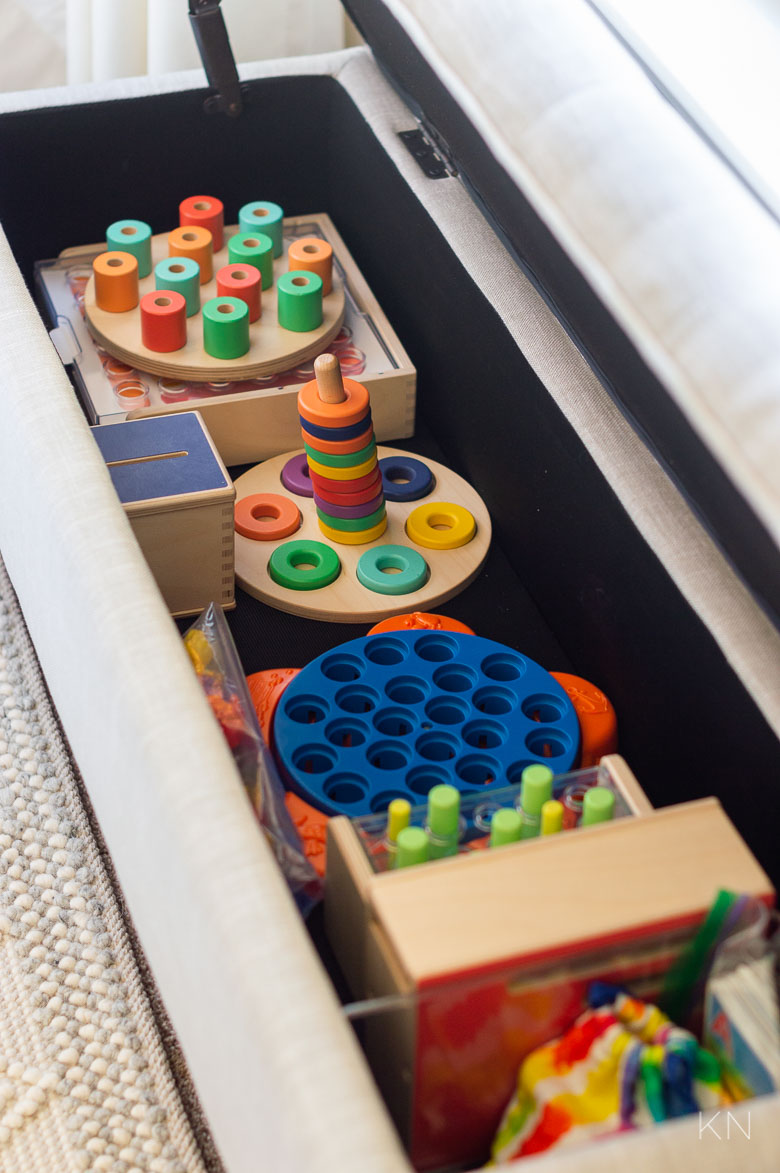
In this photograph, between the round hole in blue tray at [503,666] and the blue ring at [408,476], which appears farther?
the blue ring at [408,476]

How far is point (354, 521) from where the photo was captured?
49.7 inches

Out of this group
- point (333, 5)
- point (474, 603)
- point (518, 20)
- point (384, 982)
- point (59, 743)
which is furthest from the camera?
point (333, 5)

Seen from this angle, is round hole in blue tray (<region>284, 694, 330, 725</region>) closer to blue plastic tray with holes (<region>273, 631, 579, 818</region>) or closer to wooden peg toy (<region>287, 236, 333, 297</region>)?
blue plastic tray with holes (<region>273, 631, 579, 818</region>)

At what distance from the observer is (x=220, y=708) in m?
0.98

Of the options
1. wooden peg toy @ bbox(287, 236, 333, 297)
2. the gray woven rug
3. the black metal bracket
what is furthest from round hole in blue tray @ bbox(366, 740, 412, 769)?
the black metal bracket

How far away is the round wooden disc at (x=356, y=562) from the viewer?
121 cm

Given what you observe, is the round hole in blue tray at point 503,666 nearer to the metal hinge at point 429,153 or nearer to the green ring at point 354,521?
the green ring at point 354,521

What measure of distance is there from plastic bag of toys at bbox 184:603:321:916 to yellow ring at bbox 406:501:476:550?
0.98ft

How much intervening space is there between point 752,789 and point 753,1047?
Answer: 25 cm

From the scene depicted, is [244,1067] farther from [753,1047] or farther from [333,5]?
[333,5]

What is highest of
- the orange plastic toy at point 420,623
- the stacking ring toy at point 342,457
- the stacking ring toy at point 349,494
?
the stacking ring toy at point 342,457

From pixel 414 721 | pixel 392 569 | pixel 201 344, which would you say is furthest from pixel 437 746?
pixel 201 344

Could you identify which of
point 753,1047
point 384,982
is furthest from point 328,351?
point 753,1047

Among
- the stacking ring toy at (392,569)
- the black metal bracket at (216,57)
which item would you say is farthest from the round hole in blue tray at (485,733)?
the black metal bracket at (216,57)
